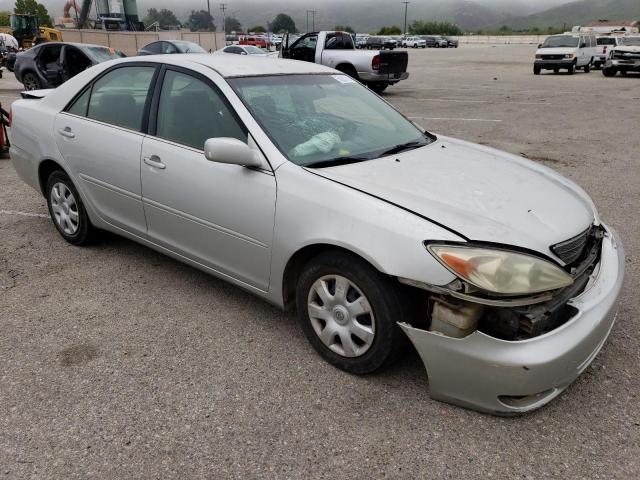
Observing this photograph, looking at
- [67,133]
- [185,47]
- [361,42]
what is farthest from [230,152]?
[361,42]

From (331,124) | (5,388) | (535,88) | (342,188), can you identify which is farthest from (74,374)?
(535,88)

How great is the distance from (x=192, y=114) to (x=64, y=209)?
1.70 metres

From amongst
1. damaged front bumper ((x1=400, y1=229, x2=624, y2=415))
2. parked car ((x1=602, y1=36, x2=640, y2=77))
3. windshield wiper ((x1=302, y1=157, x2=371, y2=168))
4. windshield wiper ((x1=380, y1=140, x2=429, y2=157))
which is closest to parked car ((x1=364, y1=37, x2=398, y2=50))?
parked car ((x1=602, y1=36, x2=640, y2=77))

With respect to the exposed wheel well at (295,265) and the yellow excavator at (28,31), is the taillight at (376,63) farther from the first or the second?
the yellow excavator at (28,31)

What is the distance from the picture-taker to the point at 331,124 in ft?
10.9

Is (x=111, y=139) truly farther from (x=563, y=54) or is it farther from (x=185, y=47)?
(x=563, y=54)

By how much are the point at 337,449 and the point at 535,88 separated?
18195 millimetres

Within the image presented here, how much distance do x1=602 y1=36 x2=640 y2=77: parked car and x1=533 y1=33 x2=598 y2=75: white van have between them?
152 centimetres

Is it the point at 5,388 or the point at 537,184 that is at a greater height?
the point at 537,184

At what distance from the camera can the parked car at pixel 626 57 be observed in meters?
22.2

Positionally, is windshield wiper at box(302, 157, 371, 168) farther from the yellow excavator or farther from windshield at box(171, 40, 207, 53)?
the yellow excavator

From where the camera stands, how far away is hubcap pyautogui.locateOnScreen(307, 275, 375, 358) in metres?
2.60

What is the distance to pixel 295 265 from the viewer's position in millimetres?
2861

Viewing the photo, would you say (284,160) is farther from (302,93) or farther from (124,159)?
(124,159)
